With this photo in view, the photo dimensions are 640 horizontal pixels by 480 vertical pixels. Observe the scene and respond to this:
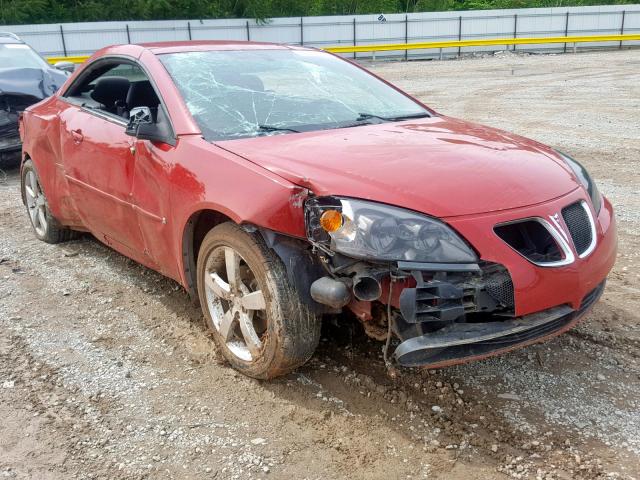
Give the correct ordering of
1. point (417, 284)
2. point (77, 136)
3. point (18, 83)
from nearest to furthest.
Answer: point (417, 284) < point (77, 136) < point (18, 83)

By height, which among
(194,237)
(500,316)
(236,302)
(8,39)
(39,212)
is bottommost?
(39,212)

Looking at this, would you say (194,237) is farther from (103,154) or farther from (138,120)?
(103,154)

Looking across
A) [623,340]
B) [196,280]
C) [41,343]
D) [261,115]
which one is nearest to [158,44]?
[261,115]

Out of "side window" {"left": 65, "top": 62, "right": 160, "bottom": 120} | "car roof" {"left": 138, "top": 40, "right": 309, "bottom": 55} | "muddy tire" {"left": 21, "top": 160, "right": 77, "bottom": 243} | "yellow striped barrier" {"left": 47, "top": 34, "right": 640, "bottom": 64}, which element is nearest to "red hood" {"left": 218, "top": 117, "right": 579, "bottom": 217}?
"car roof" {"left": 138, "top": 40, "right": 309, "bottom": 55}

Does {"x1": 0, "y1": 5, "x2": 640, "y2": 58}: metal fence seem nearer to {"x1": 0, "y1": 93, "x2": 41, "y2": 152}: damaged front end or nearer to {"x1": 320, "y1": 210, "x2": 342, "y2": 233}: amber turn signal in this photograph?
{"x1": 0, "y1": 93, "x2": 41, "y2": 152}: damaged front end

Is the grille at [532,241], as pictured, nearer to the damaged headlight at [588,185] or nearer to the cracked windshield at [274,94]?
the damaged headlight at [588,185]

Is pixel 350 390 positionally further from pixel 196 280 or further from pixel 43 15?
pixel 43 15

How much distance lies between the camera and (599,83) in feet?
53.5

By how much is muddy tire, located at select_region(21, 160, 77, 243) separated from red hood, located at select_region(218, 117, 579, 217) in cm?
271

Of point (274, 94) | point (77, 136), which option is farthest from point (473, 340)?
point (77, 136)

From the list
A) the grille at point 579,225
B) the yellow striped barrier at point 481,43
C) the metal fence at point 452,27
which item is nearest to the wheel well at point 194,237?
the grille at point 579,225

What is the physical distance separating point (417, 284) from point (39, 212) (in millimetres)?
4074

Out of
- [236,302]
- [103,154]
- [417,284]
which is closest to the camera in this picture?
[417,284]

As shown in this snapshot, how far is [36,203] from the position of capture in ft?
18.1
